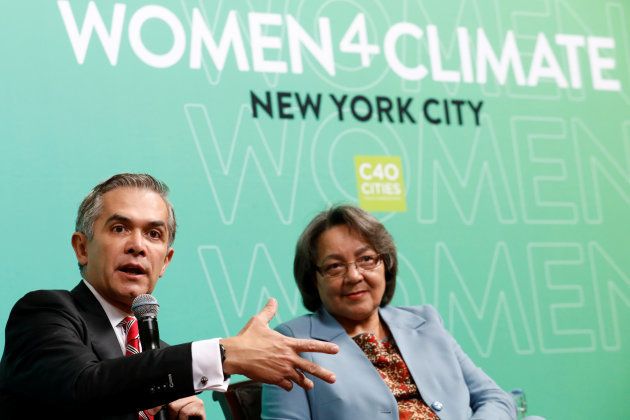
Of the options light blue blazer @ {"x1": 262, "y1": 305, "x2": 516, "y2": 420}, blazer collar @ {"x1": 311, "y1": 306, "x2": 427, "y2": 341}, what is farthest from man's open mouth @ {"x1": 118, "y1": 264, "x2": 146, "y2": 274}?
blazer collar @ {"x1": 311, "y1": 306, "x2": 427, "y2": 341}

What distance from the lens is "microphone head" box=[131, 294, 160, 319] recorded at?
1918mm

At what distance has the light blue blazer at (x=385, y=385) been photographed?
2.62 meters

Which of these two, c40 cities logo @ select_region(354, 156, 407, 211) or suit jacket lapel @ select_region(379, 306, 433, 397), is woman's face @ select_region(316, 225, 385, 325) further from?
c40 cities logo @ select_region(354, 156, 407, 211)

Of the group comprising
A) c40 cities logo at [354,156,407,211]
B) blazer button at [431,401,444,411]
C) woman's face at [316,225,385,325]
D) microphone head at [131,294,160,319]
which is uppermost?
c40 cities logo at [354,156,407,211]

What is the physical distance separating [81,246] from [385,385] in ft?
3.38

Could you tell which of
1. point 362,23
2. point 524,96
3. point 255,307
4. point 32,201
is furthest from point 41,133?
point 524,96

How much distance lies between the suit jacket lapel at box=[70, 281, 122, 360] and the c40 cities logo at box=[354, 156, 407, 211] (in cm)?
197

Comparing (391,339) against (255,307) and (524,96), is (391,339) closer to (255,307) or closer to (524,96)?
(255,307)

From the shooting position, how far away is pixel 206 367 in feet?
5.99

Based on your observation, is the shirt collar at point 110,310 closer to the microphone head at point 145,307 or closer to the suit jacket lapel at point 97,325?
the suit jacket lapel at point 97,325

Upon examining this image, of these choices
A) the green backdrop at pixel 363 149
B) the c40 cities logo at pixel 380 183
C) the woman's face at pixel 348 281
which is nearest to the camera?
the woman's face at pixel 348 281

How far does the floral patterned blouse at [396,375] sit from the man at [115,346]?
0.77 meters

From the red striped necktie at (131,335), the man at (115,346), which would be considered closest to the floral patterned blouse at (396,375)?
the man at (115,346)

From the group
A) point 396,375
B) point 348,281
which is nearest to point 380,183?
point 348,281
